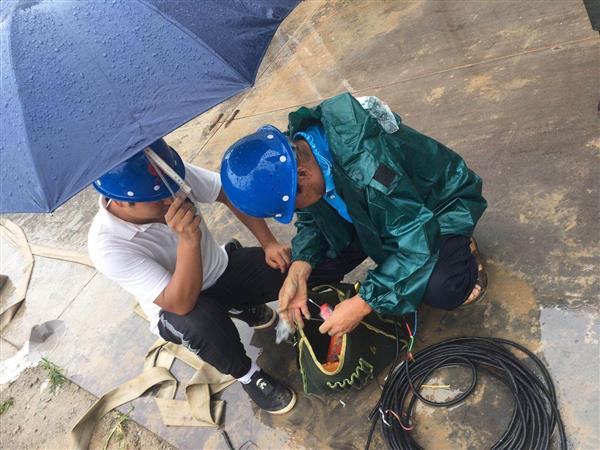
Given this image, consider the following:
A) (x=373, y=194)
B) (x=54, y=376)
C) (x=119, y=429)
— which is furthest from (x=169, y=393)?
(x=373, y=194)

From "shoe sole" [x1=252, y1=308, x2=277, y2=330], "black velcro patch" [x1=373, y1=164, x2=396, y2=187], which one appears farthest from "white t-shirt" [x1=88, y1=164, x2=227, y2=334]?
"black velcro patch" [x1=373, y1=164, x2=396, y2=187]

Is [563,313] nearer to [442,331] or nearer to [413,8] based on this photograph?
[442,331]

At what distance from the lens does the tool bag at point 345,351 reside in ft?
6.84

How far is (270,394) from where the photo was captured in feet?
7.76

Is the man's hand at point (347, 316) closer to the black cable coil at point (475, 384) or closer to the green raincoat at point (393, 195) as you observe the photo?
the green raincoat at point (393, 195)

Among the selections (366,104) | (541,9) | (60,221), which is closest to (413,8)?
(541,9)

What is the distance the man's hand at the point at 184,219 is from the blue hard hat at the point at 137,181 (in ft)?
0.21

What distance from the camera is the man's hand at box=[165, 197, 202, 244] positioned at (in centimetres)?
187

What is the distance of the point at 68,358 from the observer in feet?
10.8

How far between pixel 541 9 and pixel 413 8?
1.05 metres

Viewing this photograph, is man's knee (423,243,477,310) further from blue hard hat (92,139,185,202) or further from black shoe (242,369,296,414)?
blue hard hat (92,139,185,202)

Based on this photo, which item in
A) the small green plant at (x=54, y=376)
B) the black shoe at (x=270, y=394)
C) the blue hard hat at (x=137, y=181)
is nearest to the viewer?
the blue hard hat at (x=137, y=181)

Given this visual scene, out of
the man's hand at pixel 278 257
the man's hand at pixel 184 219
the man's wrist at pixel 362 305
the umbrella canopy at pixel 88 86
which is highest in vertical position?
the umbrella canopy at pixel 88 86

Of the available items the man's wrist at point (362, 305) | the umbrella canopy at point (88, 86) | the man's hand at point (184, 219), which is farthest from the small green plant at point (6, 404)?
the man's wrist at point (362, 305)
